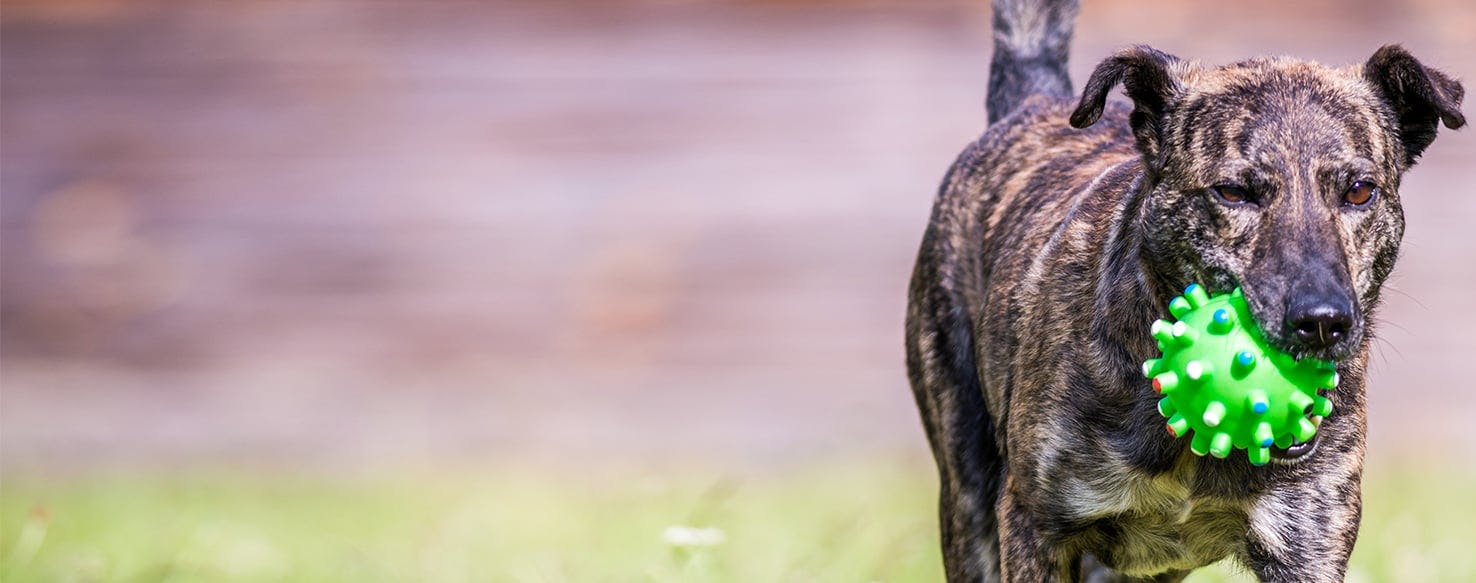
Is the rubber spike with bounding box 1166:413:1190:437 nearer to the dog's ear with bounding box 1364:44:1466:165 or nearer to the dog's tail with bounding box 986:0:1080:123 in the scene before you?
the dog's ear with bounding box 1364:44:1466:165

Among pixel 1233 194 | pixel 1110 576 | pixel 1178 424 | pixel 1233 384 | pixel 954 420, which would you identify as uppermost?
pixel 1233 194

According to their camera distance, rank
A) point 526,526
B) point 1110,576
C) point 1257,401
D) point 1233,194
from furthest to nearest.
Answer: point 526,526 < point 1110,576 < point 1233,194 < point 1257,401

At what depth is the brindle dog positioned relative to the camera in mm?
3322

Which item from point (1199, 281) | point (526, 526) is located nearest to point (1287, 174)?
point (1199, 281)

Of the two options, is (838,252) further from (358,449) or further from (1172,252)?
(1172,252)

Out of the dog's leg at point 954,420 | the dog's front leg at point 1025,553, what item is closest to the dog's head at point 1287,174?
the dog's front leg at point 1025,553

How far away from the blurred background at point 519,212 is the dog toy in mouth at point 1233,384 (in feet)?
17.6

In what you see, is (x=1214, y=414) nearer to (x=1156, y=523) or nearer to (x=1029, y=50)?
(x=1156, y=523)

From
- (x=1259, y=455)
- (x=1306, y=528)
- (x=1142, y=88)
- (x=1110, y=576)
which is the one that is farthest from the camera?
(x=1110, y=576)

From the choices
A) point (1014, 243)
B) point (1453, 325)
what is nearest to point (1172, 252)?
point (1014, 243)

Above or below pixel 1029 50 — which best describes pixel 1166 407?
below

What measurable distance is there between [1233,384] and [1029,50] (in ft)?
7.26

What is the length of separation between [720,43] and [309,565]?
14.3 feet

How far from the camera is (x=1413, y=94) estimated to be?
3.57 meters
